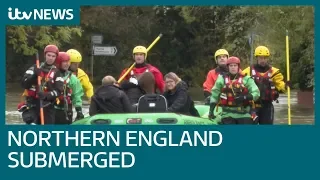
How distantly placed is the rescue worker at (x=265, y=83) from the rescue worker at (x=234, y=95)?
4.28 ft

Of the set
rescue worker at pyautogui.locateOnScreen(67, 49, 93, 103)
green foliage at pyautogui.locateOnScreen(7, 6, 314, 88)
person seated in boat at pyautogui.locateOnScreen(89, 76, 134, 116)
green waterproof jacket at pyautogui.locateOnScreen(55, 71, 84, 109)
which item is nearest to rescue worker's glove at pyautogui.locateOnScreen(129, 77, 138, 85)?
green waterproof jacket at pyautogui.locateOnScreen(55, 71, 84, 109)

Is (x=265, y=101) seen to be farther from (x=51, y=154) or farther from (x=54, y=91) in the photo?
(x=51, y=154)

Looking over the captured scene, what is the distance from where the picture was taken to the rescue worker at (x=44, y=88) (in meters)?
11.9

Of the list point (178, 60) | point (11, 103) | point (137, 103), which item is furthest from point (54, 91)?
point (178, 60)

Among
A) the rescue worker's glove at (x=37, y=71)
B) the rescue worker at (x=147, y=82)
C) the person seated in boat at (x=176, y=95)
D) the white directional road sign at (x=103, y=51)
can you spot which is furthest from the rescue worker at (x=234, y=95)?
the white directional road sign at (x=103, y=51)

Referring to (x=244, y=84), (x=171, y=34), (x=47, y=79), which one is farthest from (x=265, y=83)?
(x=171, y=34)

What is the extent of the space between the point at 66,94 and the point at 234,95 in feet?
8.58

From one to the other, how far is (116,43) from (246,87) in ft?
122

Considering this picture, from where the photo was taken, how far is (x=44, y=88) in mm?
12039

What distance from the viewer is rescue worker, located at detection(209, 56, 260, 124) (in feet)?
40.0

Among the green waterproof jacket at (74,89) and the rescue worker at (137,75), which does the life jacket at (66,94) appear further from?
the rescue worker at (137,75)

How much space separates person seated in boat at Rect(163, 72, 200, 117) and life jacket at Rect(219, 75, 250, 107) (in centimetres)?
70

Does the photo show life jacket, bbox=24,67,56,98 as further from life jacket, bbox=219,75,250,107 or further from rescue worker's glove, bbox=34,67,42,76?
life jacket, bbox=219,75,250,107

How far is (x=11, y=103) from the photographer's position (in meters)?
30.7
